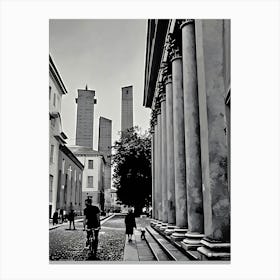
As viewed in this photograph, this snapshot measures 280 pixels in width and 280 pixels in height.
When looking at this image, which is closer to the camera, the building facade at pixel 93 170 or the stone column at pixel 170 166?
the building facade at pixel 93 170

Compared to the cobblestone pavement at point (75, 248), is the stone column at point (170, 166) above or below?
above

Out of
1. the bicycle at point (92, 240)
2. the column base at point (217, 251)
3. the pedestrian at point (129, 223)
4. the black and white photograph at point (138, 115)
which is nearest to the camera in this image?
the column base at point (217, 251)

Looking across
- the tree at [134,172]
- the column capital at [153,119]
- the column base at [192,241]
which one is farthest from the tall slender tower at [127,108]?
the column capital at [153,119]

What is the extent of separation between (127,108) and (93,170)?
26.9 ft

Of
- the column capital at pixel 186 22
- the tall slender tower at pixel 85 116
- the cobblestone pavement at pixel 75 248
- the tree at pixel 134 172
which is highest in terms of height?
the column capital at pixel 186 22

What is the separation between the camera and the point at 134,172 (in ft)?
40.2

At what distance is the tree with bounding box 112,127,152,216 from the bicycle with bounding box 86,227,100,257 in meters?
3.02

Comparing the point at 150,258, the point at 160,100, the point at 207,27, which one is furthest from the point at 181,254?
the point at 160,100

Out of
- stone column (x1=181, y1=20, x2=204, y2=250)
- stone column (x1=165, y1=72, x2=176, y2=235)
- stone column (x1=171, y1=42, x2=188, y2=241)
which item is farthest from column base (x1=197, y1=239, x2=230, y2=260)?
stone column (x1=165, y1=72, x2=176, y2=235)

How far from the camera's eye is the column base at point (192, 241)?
5.66 meters

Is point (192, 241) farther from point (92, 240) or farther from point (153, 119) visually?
point (153, 119)

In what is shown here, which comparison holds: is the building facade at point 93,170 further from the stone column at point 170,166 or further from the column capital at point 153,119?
the column capital at point 153,119

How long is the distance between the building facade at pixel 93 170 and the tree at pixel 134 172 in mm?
513
